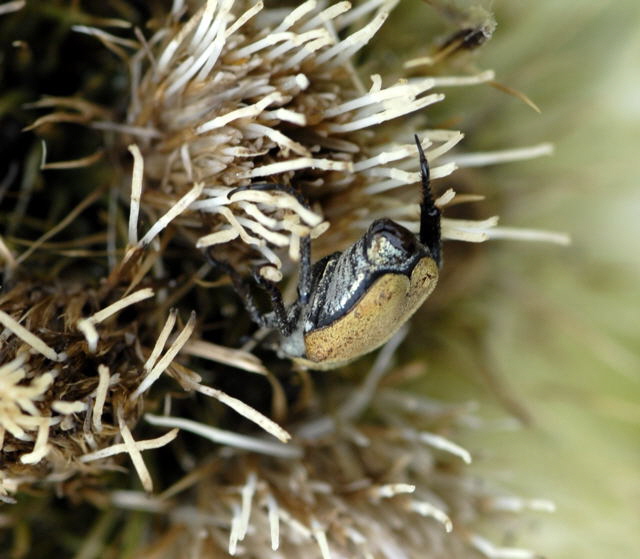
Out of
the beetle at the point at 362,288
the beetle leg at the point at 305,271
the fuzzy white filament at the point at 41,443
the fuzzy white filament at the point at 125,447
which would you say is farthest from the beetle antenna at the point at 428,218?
the fuzzy white filament at the point at 41,443

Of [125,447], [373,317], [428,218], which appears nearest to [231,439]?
[125,447]

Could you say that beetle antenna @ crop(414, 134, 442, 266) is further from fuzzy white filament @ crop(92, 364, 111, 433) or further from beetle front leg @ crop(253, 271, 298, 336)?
fuzzy white filament @ crop(92, 364, 111, 433)

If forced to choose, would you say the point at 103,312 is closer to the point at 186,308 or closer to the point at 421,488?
the point at 186,308

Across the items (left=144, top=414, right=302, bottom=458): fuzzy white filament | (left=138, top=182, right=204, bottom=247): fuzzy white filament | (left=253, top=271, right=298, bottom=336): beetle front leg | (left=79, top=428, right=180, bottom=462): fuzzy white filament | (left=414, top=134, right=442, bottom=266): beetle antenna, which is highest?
(left=138, top=182, right=204, bottom=247): fuzzy white filament

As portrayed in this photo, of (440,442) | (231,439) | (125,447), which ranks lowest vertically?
(440,442)

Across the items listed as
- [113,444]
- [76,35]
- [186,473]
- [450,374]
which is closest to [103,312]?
[113,444]

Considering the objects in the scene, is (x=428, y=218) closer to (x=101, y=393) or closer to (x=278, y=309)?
(x=278, y=309)

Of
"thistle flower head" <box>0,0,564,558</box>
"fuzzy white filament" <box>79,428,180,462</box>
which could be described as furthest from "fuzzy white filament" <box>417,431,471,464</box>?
"fuzzy white filament" <box>79,428,180,462</box>
